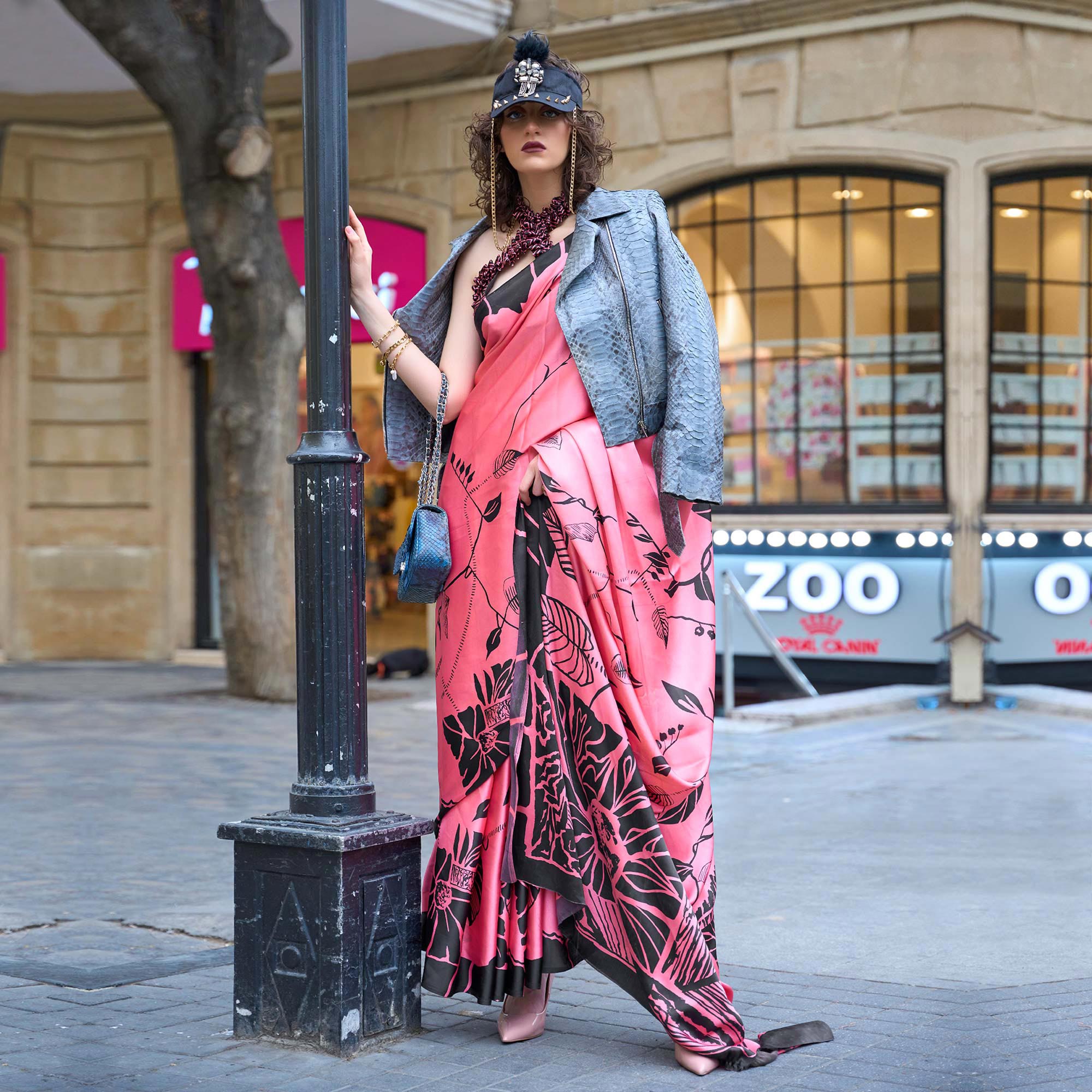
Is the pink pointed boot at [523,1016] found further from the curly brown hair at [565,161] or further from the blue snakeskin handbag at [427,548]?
the curly brown hair at [565,161]

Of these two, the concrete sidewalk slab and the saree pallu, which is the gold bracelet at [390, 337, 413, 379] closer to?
the saree pallu

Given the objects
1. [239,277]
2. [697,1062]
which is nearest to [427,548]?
[697,1062]

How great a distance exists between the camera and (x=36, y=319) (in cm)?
1472

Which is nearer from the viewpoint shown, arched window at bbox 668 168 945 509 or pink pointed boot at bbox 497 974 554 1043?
pink pointed boot at bbox 497 974 554 1043

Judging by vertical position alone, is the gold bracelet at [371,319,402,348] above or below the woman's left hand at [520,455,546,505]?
above

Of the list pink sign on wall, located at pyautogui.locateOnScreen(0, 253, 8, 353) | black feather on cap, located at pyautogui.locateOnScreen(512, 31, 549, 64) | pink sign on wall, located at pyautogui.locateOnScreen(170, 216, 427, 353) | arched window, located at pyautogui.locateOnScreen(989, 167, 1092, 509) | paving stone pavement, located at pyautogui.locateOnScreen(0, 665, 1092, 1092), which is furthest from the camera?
pink sign on wall, located at pyautogui.locateOnScreen(0, 253, 8, 353)

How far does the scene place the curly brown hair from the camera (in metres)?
3.69

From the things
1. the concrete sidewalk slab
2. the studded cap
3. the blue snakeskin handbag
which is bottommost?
the concrete sidewalk slab

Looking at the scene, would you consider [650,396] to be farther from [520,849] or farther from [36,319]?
[36,319]

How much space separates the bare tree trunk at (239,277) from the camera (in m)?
10.1

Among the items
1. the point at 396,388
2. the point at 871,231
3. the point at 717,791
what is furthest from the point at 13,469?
the point at 396,388

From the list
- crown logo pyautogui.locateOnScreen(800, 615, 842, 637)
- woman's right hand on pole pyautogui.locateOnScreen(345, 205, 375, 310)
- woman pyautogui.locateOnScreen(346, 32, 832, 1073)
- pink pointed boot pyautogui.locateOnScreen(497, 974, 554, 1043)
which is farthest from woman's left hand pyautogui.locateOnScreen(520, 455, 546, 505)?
crown logo pyautogui.locateOnScreen(800, 615, 842, 637)

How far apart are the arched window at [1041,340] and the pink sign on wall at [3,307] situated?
8.83m

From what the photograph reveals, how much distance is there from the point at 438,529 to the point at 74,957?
1.75 meters
